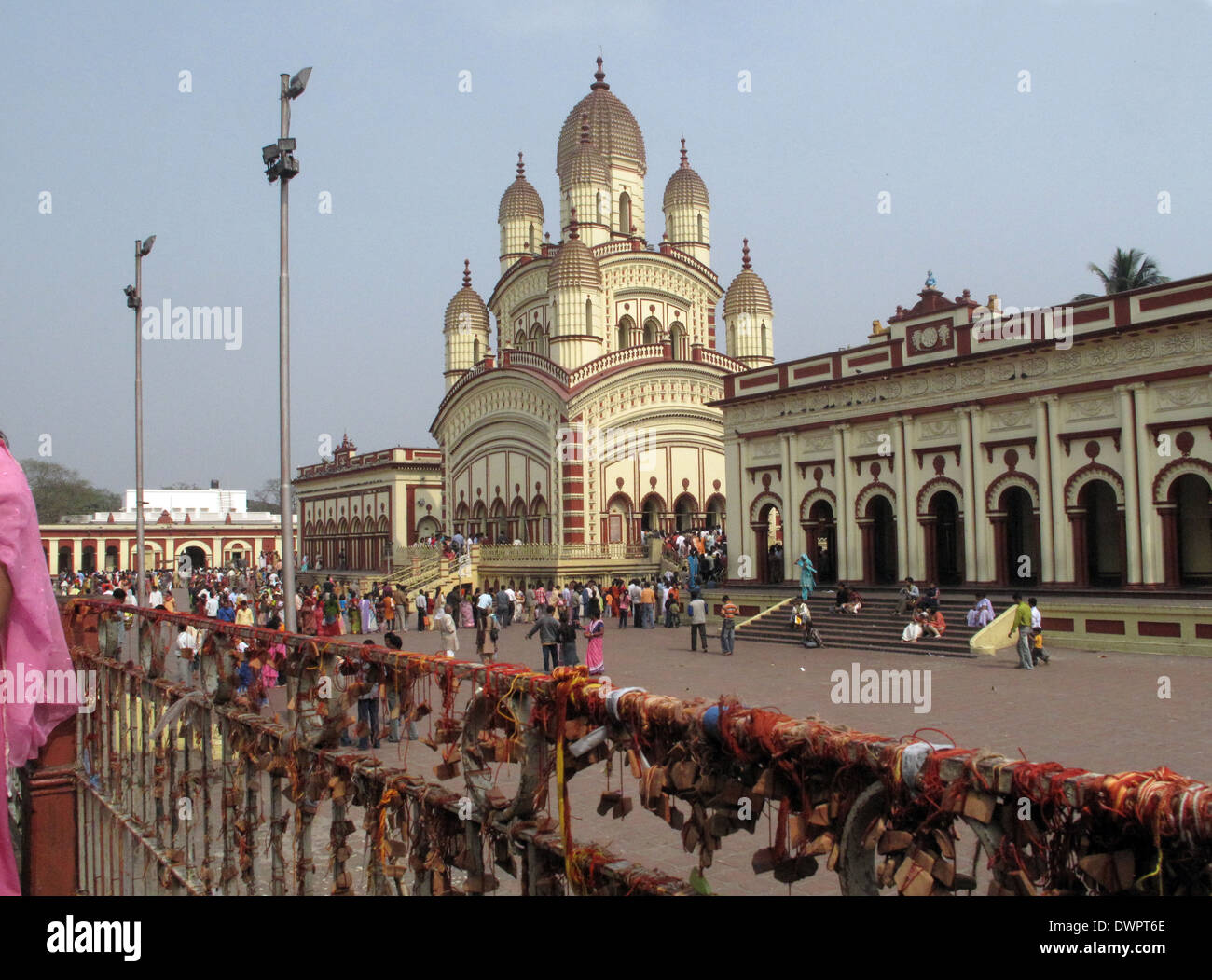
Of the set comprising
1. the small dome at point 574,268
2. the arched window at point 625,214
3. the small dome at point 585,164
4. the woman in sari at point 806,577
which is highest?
the small dome at point 585,164

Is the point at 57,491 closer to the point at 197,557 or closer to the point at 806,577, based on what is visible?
the point at 197,557

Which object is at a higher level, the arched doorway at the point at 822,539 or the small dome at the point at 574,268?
the small dome at the point at 574,268

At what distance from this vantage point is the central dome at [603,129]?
42594mm

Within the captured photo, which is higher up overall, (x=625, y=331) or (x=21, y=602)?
(x=625, y=331)

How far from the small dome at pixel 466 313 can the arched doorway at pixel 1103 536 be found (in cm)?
3305

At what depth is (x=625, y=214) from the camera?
4416 cm

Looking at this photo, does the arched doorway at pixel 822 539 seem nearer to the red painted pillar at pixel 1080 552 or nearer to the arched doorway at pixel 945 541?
the arched doorway at pixel 945 541

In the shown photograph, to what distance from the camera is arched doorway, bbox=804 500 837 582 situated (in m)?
27.3

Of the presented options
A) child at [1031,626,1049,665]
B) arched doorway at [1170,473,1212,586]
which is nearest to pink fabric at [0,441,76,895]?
child at [1031,626,1049,665]

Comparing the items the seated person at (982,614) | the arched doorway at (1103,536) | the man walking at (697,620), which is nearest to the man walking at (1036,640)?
the seated person at (982,614)

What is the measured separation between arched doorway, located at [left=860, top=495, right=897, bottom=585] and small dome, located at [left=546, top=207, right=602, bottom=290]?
669 inches

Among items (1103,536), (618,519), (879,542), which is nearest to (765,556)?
(879,542)

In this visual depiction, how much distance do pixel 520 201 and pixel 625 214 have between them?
6.22 m
